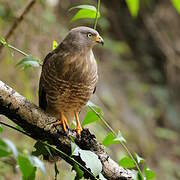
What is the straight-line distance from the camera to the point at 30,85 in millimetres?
3814

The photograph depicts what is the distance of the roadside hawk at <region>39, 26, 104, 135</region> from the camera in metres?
2.00

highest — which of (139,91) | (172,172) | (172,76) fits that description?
(172,76)

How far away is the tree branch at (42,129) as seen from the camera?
1.63 metres

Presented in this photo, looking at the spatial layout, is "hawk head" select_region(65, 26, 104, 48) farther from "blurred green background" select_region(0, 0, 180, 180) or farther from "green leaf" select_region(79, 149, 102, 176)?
"blurred green background" select_region(0, 0, 180, 180)

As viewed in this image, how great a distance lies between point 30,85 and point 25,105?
Answer: 2.15m

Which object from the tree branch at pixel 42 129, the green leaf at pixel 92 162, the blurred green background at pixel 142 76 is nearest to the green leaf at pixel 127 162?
the tree branch at pixel 42 129

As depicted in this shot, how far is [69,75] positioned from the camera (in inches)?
78.9

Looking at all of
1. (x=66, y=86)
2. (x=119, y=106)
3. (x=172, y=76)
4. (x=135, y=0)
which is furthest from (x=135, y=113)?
(x=135, y=0)

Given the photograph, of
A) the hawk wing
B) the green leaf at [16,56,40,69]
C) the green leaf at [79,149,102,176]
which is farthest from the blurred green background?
the green leaf at [79,149,102,176]

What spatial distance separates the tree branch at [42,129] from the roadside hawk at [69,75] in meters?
0.10

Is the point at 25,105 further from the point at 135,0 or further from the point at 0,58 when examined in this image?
the point at 0,58

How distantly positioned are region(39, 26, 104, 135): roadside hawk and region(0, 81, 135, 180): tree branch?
0.10 meters

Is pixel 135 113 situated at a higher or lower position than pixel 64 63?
higher

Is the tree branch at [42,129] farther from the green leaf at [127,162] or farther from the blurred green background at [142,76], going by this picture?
the blurred green background at [142,76]
